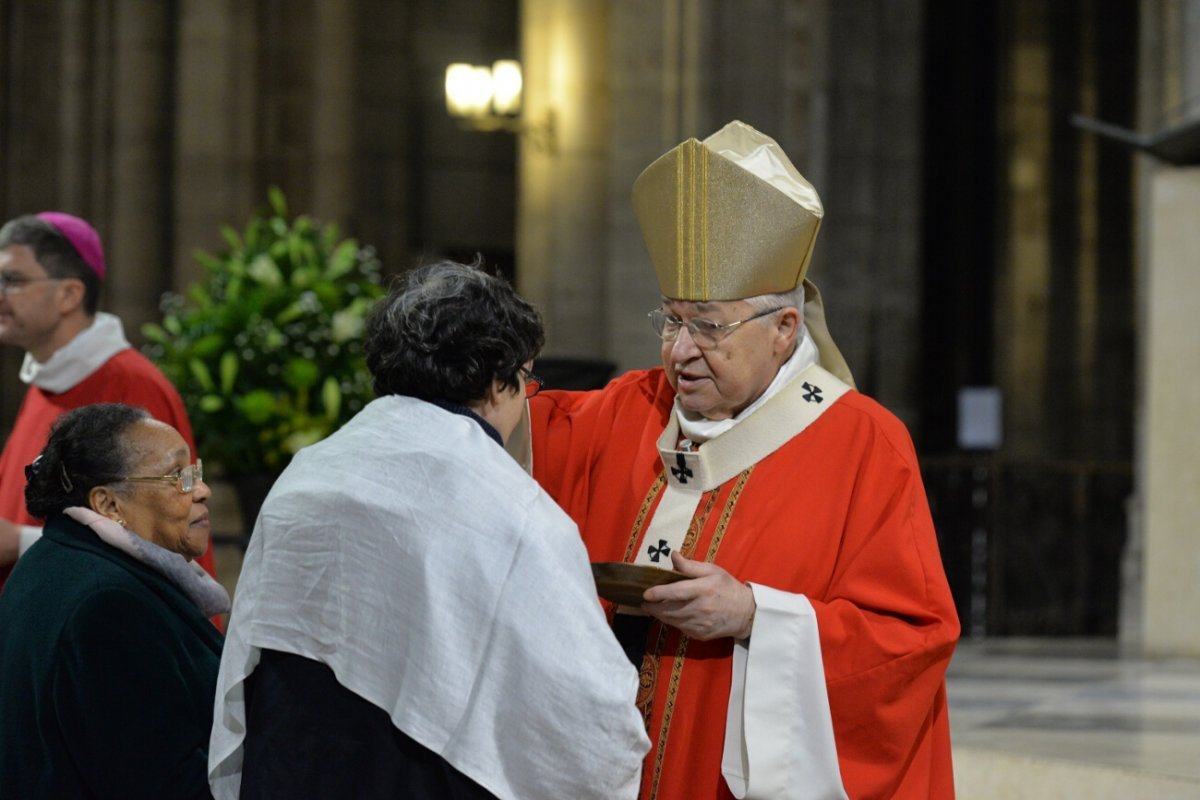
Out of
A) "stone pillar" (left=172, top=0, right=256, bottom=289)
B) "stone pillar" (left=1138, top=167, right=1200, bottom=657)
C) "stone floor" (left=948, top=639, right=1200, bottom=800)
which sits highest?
"stone pillar" (left=172, top=0, right=256, bottom=289)

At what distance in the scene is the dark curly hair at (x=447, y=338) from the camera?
2307mm

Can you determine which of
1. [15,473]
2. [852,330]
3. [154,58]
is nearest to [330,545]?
[15,473]

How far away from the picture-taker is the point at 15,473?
4066mm

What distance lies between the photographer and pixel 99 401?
13.4 feet

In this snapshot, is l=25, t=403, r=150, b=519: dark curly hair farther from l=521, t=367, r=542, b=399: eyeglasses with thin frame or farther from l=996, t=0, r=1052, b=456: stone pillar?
l=996, t=0, r=1052, b=456: stone pillar

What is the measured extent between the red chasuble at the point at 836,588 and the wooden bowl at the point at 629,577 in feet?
0.70

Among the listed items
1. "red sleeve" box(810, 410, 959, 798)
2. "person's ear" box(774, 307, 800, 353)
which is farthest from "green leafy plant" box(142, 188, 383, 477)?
"red sleeve" box(810, 410, 959, 798)

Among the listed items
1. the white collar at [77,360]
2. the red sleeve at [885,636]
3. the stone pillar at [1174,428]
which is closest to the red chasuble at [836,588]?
the red sleeve at [885,636]

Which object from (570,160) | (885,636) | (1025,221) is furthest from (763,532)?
(1025,221)

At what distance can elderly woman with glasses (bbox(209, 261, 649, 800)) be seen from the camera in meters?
2.16

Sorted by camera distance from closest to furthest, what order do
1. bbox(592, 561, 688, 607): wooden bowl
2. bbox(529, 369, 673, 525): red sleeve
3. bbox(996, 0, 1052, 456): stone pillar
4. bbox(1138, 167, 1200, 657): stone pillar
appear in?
bbox(592, 561, 688, 607): wooden bowl
bbox(529, 369, 673, 525): red sleeve
bbox(1138, 167, 1200, 657): stone pillar
bbox(996, 0, 1052, 456): stone pillar

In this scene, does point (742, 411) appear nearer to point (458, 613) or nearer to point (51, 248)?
point (458, 613)

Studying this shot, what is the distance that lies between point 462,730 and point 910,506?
0.98 m

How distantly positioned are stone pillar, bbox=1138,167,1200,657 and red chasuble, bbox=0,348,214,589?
4820 millimetres
